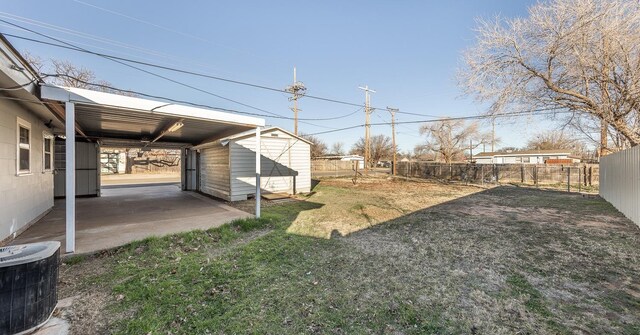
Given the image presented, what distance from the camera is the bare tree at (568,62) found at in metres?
8.09

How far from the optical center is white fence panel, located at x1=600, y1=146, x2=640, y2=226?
246 inches

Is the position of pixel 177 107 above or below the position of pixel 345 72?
below

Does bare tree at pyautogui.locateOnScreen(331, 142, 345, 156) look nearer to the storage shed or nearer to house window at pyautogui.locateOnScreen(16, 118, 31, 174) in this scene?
the storage shed

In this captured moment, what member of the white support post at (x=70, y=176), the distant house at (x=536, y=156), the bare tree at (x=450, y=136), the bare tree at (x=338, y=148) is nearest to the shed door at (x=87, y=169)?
the white support post at (x=70, y=176)

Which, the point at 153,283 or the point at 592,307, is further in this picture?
the point at 153,283

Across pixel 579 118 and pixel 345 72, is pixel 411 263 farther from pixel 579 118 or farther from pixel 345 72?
pixel 345 72

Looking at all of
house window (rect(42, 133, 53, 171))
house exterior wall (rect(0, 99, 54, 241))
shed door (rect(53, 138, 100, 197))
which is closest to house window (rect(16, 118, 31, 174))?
house exterior wall (rect(0, 99, 54, 241))

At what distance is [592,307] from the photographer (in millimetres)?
2758

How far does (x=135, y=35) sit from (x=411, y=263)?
12326 mm

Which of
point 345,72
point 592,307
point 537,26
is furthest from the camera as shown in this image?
point 345,72

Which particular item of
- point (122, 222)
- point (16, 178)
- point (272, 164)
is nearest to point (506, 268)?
point (122, 222)

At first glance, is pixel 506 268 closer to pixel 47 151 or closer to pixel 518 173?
pixel 47 151

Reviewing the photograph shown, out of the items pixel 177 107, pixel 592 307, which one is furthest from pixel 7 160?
pixel 592 307

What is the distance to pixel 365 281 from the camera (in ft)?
11.2
